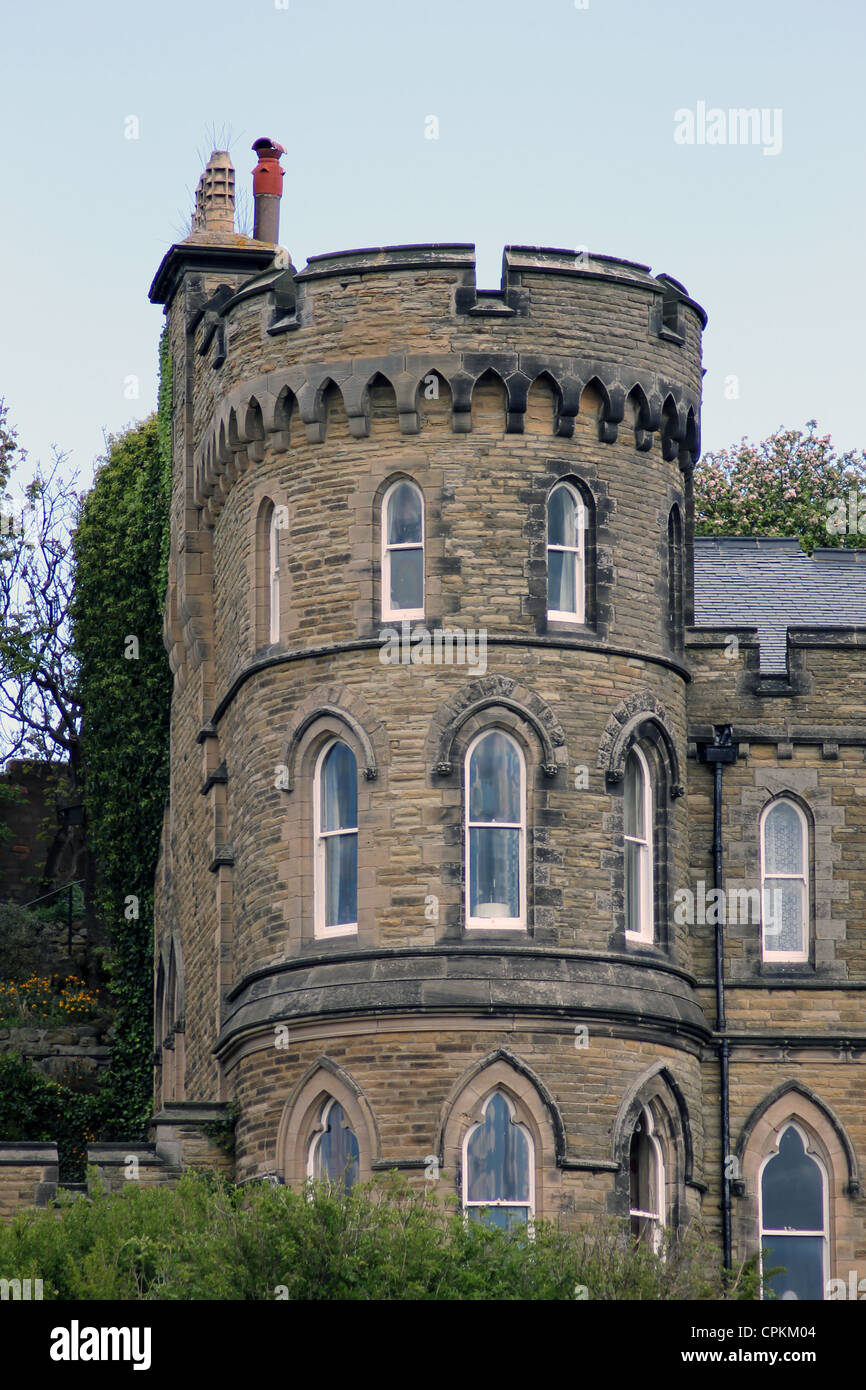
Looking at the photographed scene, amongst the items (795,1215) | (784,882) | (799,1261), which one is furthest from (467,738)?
(799,1261)

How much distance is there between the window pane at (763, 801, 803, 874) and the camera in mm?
30328

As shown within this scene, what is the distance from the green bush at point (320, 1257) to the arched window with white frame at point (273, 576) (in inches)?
268

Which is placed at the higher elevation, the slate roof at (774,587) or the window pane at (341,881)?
the slate roof at (774,587)

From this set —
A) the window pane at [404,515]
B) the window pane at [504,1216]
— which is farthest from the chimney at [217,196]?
the window pane at [504,1216]

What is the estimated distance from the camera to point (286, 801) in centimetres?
2798

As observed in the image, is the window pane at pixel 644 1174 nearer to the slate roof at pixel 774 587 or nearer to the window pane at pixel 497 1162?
the window pane at pixel 497 1162

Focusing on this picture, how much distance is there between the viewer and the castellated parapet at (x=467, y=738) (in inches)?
1047

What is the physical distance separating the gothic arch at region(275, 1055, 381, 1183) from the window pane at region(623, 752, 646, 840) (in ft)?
13.4

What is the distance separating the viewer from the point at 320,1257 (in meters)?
22.5

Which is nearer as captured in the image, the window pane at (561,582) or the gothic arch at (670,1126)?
the gothic arch at (670,1126)

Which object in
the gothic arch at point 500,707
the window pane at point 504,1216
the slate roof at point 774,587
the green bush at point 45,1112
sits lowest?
the window pane at point 504,1216

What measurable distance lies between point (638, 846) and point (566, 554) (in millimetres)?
3165

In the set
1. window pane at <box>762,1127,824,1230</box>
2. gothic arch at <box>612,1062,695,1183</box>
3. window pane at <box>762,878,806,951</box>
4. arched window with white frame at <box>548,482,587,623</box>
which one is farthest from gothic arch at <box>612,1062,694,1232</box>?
arched window with white frame at <box>548,482,587,623</box>

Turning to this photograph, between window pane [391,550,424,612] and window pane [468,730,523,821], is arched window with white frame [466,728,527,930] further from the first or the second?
window pane [391,550,424,612]
